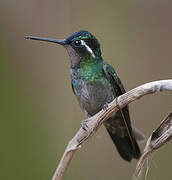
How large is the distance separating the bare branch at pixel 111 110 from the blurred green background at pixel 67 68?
1375 millimetres

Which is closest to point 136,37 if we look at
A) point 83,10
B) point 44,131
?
point 83,10

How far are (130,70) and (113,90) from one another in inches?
37.3

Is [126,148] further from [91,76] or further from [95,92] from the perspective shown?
[91,76]

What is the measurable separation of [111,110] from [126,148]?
4.06ft

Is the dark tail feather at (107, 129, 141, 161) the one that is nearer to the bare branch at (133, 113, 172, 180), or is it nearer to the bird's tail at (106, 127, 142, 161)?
the bird's tail at (106, 127, 142, 161)

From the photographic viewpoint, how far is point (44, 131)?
3.14 meters

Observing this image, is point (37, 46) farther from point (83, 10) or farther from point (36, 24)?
point (83, 10)

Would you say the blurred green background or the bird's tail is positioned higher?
the blurred green background

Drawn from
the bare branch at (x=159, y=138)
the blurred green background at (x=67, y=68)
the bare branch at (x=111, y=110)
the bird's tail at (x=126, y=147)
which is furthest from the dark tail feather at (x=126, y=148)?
the bare branch at (x=159, y=138)

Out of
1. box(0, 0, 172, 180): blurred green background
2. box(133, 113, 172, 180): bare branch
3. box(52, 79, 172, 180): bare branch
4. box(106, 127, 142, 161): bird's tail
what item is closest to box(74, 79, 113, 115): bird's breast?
box(106, 127, 142, 161): bird's tail

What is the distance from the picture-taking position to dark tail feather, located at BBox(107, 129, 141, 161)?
8.64 feet

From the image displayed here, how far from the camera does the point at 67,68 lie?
3672 millimetres

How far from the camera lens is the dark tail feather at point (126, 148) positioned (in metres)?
2.63

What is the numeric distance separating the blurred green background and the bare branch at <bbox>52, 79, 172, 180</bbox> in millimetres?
1375
